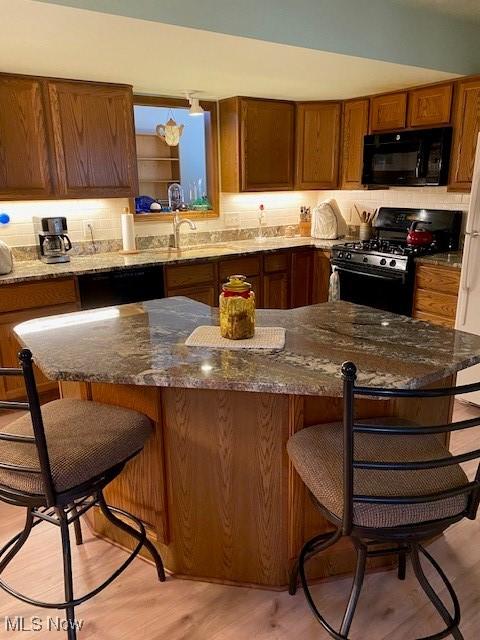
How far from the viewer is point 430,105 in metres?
3.70

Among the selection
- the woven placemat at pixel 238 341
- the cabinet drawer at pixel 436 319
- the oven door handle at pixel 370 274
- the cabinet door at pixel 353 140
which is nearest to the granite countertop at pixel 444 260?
the oven door handle at pixel 370 274

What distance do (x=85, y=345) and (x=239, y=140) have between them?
9.74ft

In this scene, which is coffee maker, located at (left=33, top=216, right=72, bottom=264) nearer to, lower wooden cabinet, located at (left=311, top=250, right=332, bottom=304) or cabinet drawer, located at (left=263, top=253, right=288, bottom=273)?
cabinet drawer, located at (left=263, top=253, right=288, bottom=273)

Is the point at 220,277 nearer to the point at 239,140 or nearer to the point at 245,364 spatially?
the point at 239,140

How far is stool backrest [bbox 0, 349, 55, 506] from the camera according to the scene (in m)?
1.28

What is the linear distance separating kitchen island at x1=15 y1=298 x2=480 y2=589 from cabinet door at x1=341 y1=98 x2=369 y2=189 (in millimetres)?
2781

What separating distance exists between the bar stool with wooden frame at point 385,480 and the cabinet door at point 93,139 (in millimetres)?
2703

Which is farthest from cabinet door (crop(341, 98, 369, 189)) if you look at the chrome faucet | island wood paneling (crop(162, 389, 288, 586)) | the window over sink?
island wood paneling (crop(162, 389, 288, 586))

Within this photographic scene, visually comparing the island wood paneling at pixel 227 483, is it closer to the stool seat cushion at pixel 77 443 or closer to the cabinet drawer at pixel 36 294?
the stool seat cushion at pixel 77 443

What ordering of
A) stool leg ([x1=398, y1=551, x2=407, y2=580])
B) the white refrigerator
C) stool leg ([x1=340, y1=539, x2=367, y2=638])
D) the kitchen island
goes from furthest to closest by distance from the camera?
the white refrigerator, stool leg ([x1=398, y1=551, x2=407, y2=580]), the kitchen island, stool leg ([x1=340, y1=539, x2=367, y2=638])

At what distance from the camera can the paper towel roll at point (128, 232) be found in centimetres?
388

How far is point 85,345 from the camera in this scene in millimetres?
1775

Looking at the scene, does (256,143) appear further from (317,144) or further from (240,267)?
(240,267)

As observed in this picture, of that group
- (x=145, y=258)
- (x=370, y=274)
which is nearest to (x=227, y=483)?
(x=145, y=258)
